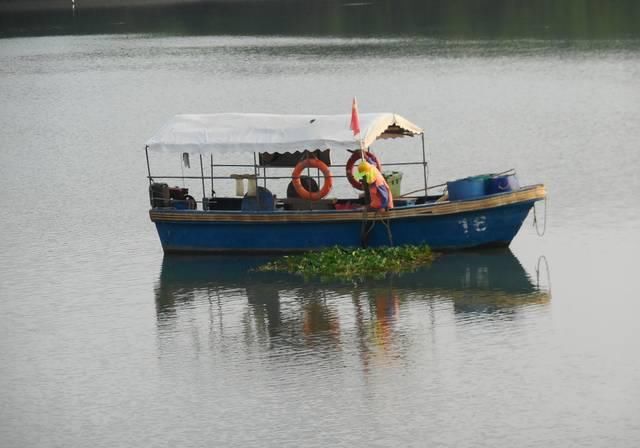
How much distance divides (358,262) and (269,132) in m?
3.45

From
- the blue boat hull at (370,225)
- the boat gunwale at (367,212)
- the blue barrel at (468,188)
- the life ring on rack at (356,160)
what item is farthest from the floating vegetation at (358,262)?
the life ring on rack at (356,160)

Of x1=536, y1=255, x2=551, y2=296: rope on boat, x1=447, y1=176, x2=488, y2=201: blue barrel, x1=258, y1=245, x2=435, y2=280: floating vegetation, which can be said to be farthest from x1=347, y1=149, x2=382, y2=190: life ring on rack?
x1=536, y1=255, x2=551, y2=296: rope on boat

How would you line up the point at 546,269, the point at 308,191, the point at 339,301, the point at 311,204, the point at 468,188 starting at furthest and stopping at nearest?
the point at 308,191 → the point at 311,204 → the point at 468,188 → the point at 546,269 → the point at 339,301

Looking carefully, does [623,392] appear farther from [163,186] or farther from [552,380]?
[163,186]

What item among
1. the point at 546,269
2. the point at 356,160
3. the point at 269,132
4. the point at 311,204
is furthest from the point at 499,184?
the point at 269,132

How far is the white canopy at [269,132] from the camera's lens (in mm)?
30125

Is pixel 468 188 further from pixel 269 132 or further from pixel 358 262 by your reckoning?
pixel 269 132

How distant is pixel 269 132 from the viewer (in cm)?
3075

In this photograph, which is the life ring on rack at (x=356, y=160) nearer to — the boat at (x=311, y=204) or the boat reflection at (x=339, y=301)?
the boat at (x=311, y=204)

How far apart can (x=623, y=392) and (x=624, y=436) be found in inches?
74.6

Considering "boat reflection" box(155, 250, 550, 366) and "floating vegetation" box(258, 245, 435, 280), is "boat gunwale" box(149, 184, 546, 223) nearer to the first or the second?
"floating vegetation" box(258, 245, 435, 280)

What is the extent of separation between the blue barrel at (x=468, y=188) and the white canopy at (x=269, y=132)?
1867mm

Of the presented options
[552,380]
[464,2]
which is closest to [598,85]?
[552,380]

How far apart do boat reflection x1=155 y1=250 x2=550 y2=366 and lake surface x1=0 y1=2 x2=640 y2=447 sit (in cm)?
6
